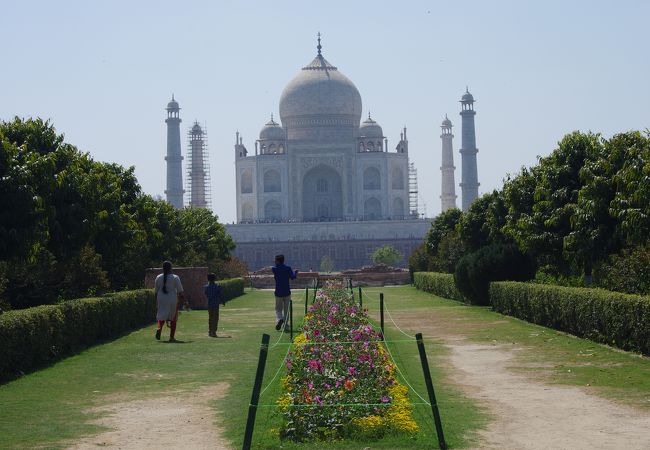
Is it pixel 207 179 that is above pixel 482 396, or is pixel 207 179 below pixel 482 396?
→ above

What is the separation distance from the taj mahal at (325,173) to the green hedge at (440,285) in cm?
4479

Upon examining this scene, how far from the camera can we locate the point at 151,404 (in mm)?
10227

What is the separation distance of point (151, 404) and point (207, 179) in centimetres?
8829

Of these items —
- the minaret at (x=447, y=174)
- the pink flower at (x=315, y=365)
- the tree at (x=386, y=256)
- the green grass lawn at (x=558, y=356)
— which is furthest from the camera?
the minaret at (x=447, y=174)

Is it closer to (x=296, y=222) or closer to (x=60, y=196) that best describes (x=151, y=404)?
(x=60, y=196)

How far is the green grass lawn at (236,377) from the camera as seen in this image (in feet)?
28.6

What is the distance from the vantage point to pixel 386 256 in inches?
3044

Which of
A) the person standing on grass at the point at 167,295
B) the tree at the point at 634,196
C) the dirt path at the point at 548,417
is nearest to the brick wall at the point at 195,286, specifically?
the person standing on grass at the point at 167,295

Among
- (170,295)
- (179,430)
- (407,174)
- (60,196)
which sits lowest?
(179,430)

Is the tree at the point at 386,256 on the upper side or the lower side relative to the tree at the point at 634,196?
upper

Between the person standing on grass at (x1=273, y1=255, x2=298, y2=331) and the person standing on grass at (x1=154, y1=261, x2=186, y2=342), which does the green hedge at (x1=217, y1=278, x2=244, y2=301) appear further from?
the person standing on grass at (x1=154, y1=261, x2=186, y2=342)

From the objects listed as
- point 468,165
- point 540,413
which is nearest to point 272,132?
point 468,165

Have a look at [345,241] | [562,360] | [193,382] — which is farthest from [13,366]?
[345,241]

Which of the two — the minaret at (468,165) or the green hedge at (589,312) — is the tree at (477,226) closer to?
the green hedge at (589,312)
